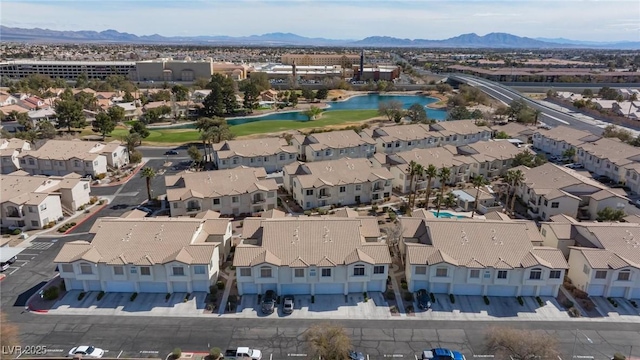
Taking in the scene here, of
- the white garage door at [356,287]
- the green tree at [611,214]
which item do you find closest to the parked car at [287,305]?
the white garage door at [356,287]

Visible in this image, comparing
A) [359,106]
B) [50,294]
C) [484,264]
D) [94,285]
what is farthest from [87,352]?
[359,106]

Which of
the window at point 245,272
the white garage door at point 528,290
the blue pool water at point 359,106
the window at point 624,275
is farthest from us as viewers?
the blue pool water at point 359,106

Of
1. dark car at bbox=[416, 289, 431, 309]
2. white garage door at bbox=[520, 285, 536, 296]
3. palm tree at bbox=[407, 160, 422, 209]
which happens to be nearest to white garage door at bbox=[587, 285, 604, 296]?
white garage door at bbox=[520, 285, 536, 296]

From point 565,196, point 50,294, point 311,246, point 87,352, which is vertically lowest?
point 87,352

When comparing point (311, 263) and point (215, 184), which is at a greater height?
point (215, 184)

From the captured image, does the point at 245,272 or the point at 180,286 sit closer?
the point at 245,272

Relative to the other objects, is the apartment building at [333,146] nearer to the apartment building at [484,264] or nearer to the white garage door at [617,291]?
the apartment building at [484,264]

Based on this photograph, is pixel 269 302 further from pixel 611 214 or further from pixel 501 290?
pixel 611 214
